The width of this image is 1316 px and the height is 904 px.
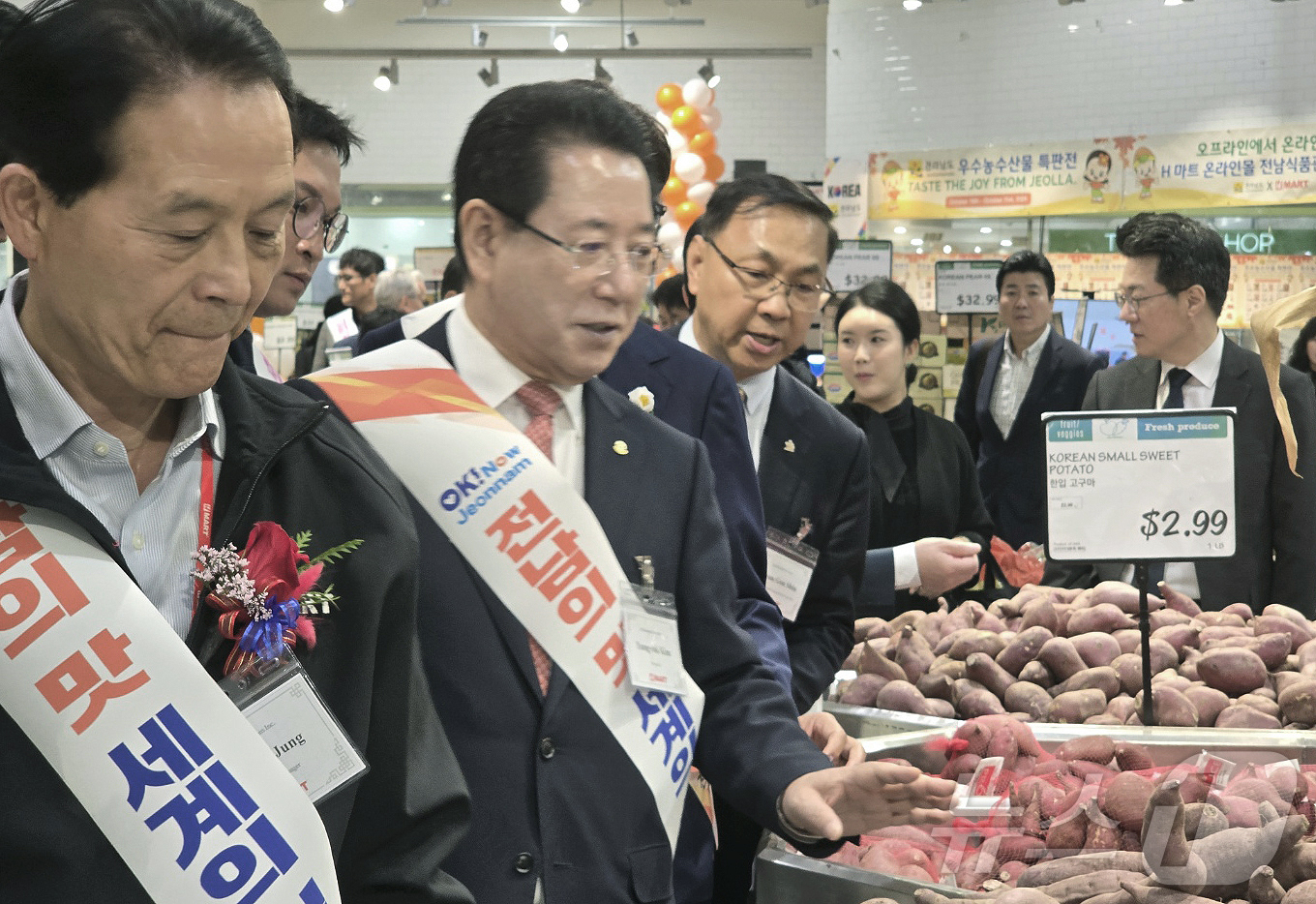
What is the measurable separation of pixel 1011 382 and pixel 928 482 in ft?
8.34

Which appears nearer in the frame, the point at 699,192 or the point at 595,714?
the point at 595,714

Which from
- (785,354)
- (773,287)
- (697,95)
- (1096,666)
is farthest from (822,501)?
(697,95)

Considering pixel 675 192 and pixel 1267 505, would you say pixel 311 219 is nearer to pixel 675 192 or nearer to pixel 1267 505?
pixel 1267 505

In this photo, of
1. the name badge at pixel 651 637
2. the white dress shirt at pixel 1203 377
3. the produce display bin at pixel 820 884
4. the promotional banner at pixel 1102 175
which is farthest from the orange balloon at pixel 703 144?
the name badge at pixel 651 637

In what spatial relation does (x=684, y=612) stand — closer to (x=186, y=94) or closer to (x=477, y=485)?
A: (x=477, y=485)

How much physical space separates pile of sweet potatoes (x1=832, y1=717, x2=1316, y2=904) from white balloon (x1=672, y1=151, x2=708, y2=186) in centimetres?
856

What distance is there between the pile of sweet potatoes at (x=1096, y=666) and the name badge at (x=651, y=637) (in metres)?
1.22

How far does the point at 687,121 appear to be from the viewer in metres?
10.6

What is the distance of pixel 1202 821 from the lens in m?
1.70

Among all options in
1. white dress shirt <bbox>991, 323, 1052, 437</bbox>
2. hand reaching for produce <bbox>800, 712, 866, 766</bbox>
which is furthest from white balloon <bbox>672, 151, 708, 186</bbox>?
hand reaching for produce <bbox>800, 712, 866, 766</bbox>

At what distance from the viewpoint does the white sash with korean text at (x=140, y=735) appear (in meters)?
1.01

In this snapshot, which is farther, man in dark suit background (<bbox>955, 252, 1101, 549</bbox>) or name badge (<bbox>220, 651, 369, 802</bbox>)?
man in dark suit background (<bbox>955, 252, 1101, 549</bbox>)

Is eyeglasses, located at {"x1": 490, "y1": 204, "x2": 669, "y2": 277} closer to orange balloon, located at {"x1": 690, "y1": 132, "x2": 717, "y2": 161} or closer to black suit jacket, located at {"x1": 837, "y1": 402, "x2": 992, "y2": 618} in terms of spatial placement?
black suit jacket, located at {"x1": 837, "y1": 402, "x2": 992, "y2": 618}

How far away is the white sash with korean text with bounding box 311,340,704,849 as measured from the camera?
153 centimetres
